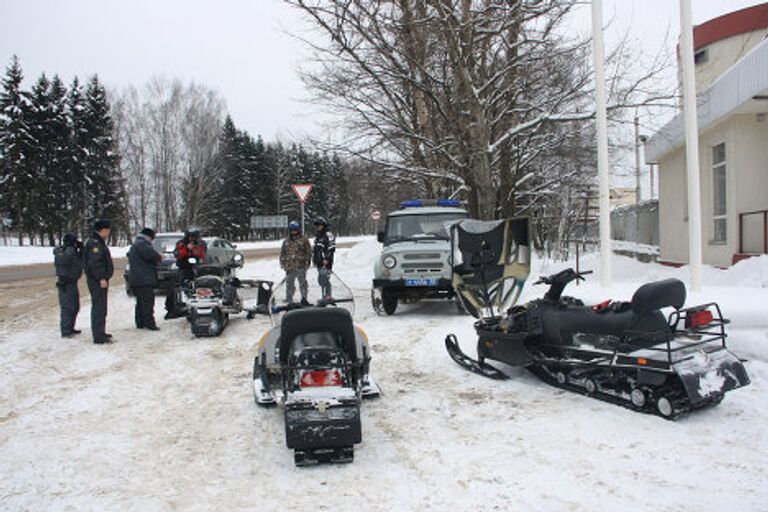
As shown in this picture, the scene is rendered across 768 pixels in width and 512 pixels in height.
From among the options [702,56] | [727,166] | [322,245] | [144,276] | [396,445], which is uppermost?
[702,56]

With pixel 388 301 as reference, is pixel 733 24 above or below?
above

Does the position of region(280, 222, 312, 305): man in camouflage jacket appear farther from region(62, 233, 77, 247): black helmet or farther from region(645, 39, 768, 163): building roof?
region(645, 39, 768, 163): building roof

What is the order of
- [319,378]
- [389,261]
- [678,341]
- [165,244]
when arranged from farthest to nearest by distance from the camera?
[165,244] < [389,261] < [678,341] < [319,378]

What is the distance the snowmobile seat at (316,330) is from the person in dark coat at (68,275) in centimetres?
580

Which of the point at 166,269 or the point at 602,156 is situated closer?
the point at 602,156

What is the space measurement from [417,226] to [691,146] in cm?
523

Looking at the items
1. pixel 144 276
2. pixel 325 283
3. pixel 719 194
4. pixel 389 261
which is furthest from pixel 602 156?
pixel 144 276

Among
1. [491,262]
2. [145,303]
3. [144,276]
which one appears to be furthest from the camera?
[145,303]

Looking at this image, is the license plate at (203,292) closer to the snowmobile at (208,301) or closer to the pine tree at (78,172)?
the snowmobile at (208,301)

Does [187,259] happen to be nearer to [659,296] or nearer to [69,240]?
[69,240]

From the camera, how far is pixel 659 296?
16.2 ft

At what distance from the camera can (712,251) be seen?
533 inches

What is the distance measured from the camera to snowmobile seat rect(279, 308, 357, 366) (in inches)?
186

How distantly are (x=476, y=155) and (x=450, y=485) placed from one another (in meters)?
10.8
